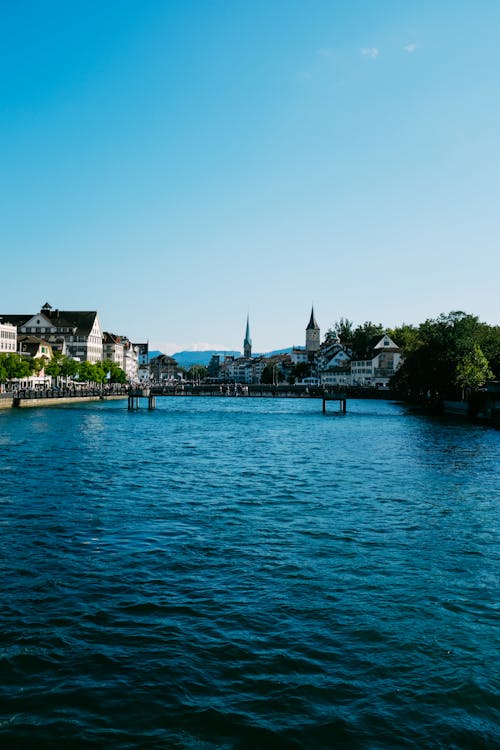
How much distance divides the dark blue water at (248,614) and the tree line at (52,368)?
7926 cm

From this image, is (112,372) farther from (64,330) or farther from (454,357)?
(454,357)

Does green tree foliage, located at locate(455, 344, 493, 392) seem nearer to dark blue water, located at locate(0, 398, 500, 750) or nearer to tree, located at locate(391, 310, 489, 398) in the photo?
tree, located at locate(391, 310, 489, 398)

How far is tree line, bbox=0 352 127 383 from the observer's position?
109000mm

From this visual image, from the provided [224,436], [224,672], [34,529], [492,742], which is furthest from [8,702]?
[224,436]

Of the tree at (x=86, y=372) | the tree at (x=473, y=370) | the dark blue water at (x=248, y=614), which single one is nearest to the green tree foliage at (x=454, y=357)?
the tree at (x=473, y=370)

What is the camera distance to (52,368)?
133 metres

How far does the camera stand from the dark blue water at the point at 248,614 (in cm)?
1089

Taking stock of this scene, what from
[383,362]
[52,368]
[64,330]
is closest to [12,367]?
[52,368]

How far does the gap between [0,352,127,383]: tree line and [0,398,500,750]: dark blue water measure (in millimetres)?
79263

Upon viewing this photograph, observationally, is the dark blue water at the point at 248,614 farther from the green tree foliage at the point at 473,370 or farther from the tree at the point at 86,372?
the tree at the point at 86,372

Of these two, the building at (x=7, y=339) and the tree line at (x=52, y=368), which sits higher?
the building at (x=7, y=339)

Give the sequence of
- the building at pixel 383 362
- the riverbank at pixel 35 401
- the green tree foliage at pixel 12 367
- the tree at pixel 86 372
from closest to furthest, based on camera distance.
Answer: the riverbank at pixel 35 401
the green tree foliage at pixel 12 367
the tree at pixel 86 372
the building at pixel 383 362

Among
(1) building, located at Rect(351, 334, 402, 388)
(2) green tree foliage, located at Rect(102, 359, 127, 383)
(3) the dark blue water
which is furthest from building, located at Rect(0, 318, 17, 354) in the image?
(1) building, located at Rect(351, 334, 402, 388)

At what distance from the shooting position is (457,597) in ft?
54.7
